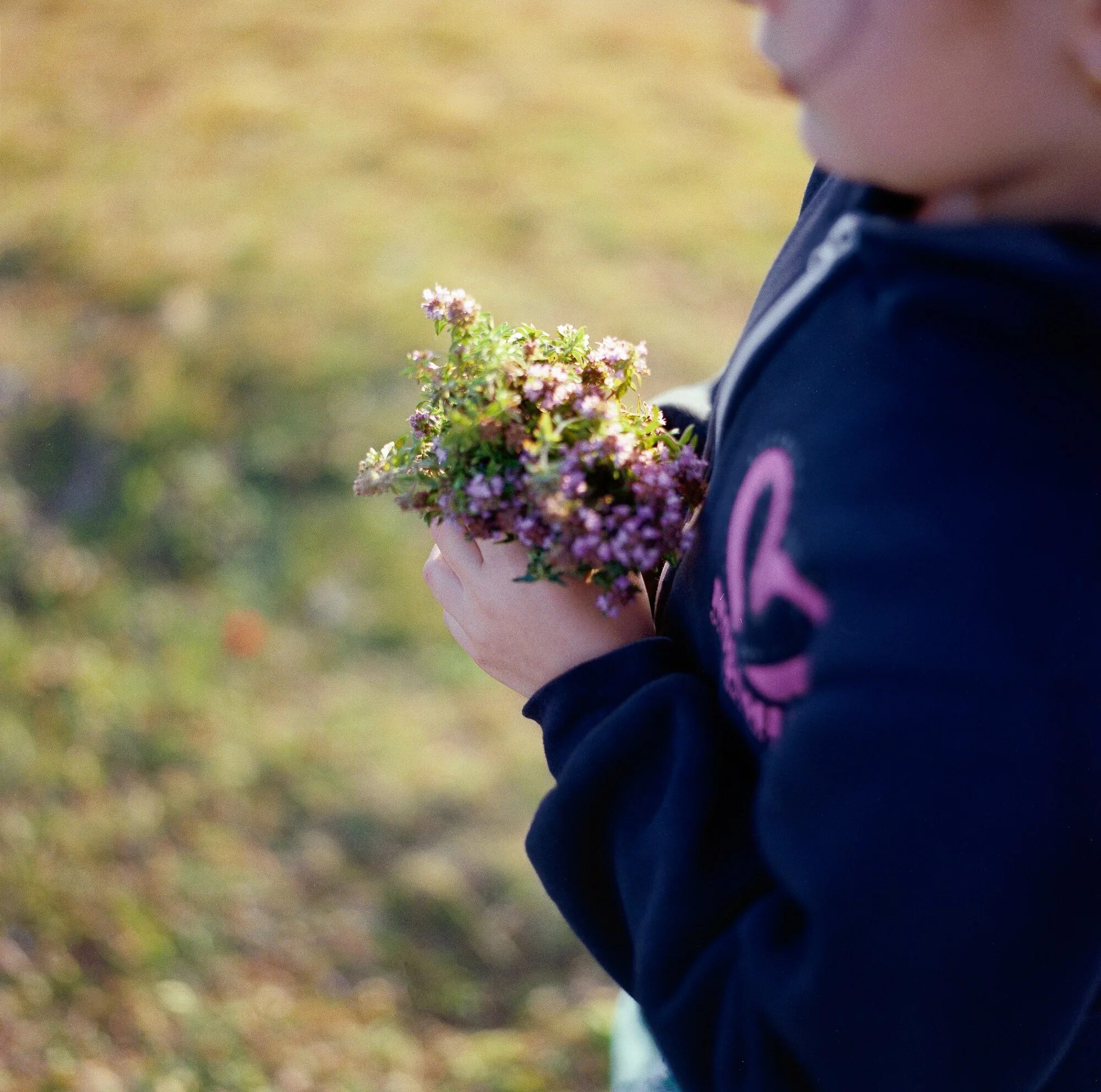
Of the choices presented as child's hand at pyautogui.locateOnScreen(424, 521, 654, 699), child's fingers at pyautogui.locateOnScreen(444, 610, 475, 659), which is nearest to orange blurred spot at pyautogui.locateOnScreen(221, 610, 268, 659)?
child's fingers at pyautogui.locateOnScreen(444, 610, 475, 659)

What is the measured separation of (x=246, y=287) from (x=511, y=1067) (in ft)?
8.67

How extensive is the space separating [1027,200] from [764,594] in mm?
337

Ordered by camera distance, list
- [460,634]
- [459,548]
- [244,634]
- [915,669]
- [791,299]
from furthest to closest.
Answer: [244,634]
[460,634]
[459,548]
[791,299]
[915,669]

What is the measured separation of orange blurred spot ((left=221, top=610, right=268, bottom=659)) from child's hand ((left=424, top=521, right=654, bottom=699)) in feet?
5.92

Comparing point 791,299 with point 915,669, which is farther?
point 791,299

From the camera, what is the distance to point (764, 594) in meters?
0.89

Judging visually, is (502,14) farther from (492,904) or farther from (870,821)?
(870,821)

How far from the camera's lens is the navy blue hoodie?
798 millimetres

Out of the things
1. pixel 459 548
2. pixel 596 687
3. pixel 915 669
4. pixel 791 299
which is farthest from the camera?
pixel 459 548

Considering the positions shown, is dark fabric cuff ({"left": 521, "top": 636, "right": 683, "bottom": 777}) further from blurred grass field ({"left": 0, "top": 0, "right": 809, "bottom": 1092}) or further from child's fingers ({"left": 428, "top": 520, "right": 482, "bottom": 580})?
blurred grass field ({"left": 0, "top": 0, "right": 809, "bottom": 1092})

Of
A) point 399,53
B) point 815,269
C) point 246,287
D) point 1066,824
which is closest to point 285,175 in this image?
point 246,287

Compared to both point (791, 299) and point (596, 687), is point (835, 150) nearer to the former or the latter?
point (791, 299)

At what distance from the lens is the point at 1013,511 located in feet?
2.62

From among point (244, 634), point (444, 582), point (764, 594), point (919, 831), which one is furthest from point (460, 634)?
point (244, 634)
